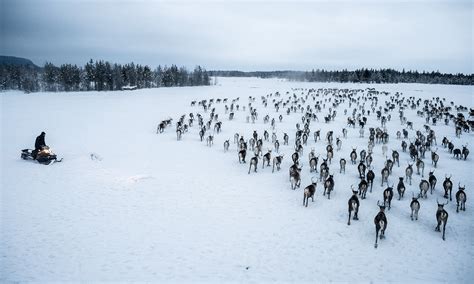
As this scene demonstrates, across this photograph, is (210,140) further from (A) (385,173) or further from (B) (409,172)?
(B) (409,172)

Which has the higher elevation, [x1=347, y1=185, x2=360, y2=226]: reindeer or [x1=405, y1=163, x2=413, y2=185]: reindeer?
[x1=405, y1=163, x2=413, y2=185]: reindeer

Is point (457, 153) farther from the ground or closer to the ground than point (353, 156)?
farther from the ground

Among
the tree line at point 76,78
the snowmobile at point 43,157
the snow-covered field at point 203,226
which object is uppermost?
the tree line at point 76,78

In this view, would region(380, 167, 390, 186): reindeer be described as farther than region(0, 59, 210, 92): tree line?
No

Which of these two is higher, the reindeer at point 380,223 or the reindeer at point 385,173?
the reindeer at point 385,173

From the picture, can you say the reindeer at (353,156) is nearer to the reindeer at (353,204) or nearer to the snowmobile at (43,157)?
the reindeer at (353,204)

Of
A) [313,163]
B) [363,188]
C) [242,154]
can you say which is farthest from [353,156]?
Result: [242,154]

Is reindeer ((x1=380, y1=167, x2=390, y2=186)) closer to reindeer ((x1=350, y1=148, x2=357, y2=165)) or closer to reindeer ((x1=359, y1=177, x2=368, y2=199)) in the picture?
reindeer ((x1=359, y1=177, x2=368, y2=199))

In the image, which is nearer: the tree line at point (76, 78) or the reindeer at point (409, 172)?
the reindeer at point (409, 172)

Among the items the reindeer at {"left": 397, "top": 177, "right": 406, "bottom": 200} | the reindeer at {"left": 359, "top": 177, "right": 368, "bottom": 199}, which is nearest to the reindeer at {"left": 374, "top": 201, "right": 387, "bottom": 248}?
the reindeer at {"left": 359, "top": 177, "right": 368, "bottom": 199}

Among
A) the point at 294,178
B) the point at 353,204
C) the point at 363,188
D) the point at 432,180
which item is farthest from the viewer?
the point at 294,178

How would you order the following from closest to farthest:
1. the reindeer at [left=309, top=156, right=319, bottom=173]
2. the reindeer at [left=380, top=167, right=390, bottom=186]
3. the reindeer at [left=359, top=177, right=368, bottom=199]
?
1. the reindeer at [left=359, top=177, right=368, bottom=199]
2. the reindeer at [left=380, top=167, right=390, bottom=186]
3. the reindeer at [left=309, top=156, right=319, bottom=173]

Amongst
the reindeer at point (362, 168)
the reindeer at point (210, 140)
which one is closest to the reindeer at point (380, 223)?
the reindeer at point (362, 168)

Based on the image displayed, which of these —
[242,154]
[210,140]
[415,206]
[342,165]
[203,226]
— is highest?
[210,140]
